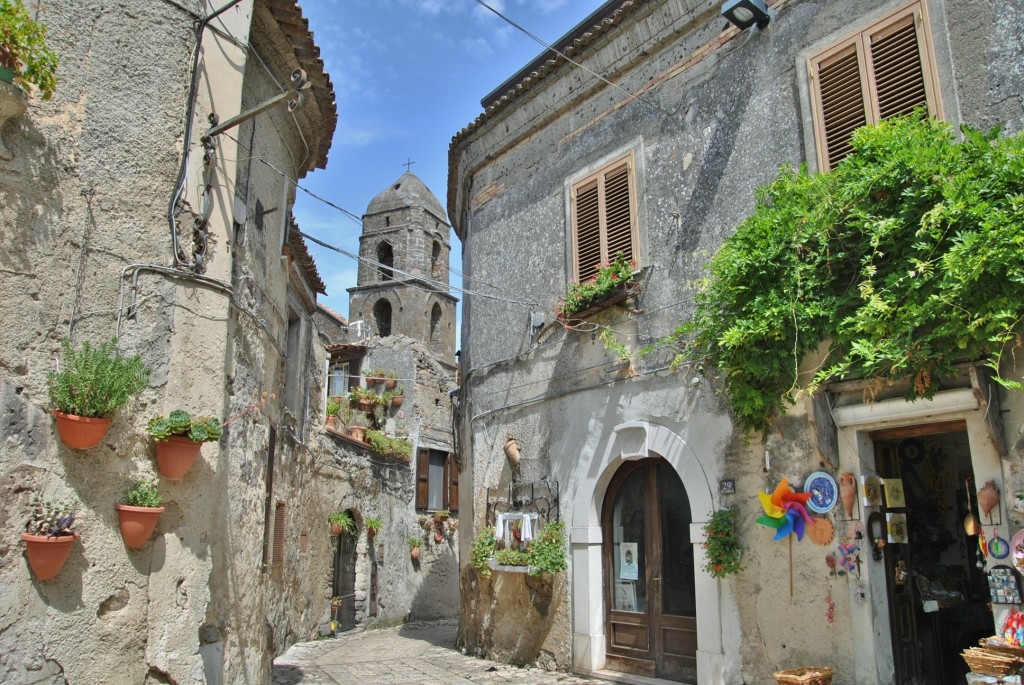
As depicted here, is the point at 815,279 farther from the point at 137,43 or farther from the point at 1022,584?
the point at 137,43

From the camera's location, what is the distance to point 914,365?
18.7 feet

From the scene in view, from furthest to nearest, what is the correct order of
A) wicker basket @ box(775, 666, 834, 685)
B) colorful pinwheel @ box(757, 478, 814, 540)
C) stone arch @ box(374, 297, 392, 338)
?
stone arch @ box(374, 297, 392, 338)
colorful pinwheel @ box(757, 478, 814, 540)
wicker basket @ box(775, 666, 834, 685)

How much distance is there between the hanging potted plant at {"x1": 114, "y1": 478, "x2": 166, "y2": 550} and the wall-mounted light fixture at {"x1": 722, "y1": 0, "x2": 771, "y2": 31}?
6688 mm

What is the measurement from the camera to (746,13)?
25.1ft

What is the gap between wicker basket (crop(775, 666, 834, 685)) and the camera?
19.0ft

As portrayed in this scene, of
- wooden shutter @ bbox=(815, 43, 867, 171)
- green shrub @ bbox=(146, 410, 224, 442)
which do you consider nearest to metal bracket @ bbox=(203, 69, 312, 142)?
green shrub @ bbox=(146, 410, 224, 442)

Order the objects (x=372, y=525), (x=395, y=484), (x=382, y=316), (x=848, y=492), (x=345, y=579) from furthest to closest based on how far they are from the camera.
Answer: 1. (x=382, y=316)
2. (x=395, y=484)
3. (x=372, y=525)
4. (x=345, y=579)
5. (x=848, y=492)

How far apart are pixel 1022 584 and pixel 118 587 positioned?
20.0ft

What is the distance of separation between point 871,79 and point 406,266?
2619cm

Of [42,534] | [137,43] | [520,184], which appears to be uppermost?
[520,184]

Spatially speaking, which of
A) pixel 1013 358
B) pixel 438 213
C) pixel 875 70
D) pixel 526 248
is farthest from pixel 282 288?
pixel 438 213

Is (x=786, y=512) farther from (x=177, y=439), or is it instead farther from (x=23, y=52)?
(x=23, y=52)

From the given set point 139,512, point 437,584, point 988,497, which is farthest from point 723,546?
point 437,584

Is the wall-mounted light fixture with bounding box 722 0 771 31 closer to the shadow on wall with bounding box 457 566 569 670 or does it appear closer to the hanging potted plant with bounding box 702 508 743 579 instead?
the hanging potted plant with bounding box 702 508 743 579
